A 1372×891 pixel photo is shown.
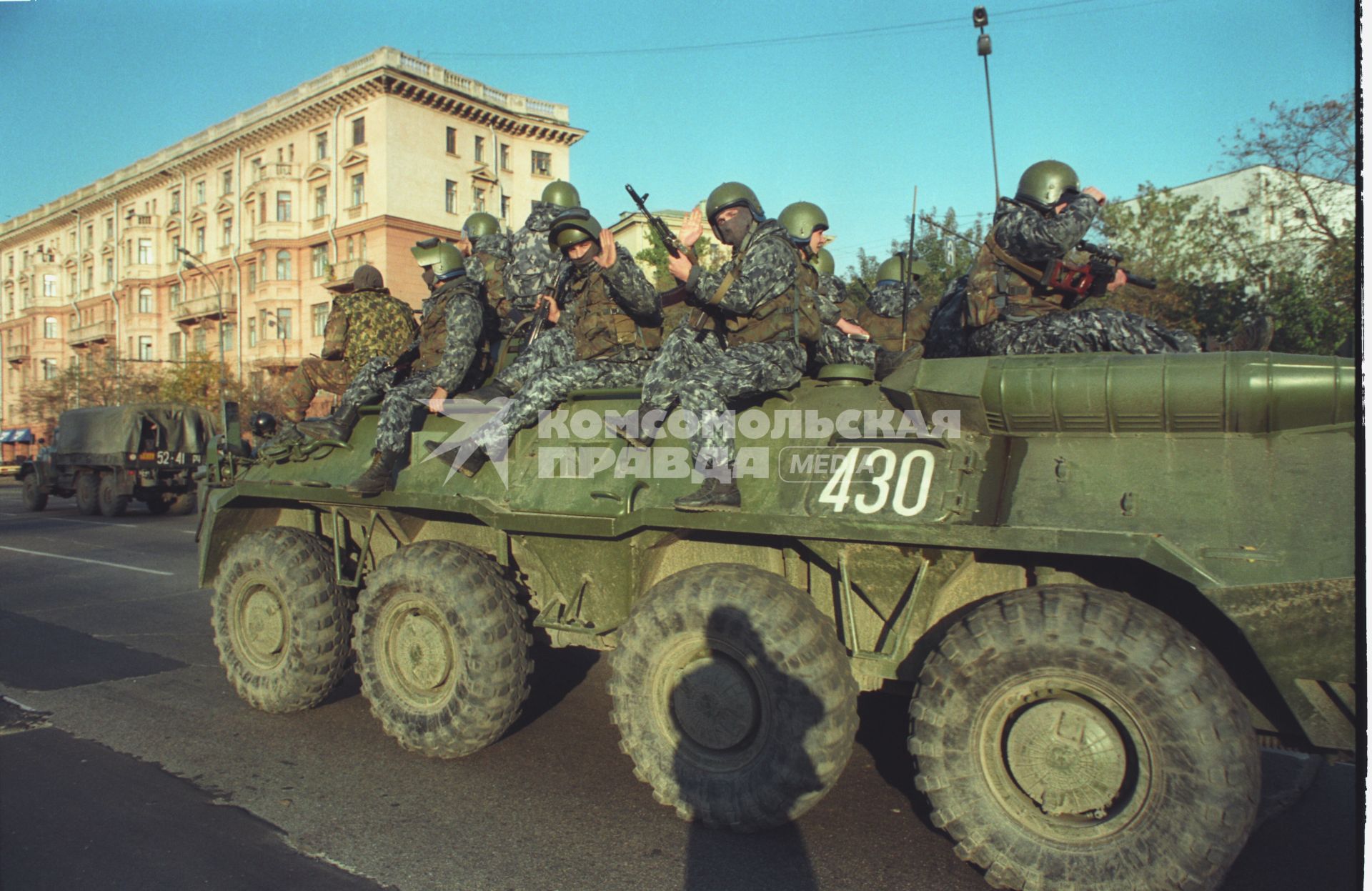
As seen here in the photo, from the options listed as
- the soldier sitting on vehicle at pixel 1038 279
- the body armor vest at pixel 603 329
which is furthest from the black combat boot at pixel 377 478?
the soldier sitting on vehicle at pixel 1038 279

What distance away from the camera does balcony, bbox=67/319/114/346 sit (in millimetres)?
60344

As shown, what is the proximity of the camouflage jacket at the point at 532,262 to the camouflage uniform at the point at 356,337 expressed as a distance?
0.91m

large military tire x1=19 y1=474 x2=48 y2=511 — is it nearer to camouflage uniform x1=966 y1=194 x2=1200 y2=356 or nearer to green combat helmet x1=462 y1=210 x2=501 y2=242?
green combat helmet x1=462 y1=210 x2=501 y2=242

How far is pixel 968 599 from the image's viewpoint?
395 cm

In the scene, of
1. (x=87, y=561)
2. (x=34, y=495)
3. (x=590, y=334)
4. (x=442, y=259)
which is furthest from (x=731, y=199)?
(x=34, y=495)

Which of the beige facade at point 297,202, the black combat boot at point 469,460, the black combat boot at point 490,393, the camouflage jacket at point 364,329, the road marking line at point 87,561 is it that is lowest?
the road marking line at point 87,561

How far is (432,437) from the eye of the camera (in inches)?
222

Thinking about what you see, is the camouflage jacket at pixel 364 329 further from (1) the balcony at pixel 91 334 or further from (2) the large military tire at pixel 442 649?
(1) the balcony at pixel 91 334

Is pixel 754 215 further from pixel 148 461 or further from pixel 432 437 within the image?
pixel 148 461

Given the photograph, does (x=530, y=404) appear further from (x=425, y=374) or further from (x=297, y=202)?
(x=297, y=202)

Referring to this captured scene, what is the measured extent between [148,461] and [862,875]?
2066 centimetres

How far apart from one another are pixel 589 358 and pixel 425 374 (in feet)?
3.67

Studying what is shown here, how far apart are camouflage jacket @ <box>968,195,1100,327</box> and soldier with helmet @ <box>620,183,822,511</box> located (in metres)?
0.90

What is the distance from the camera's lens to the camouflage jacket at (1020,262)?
16.2 feet
